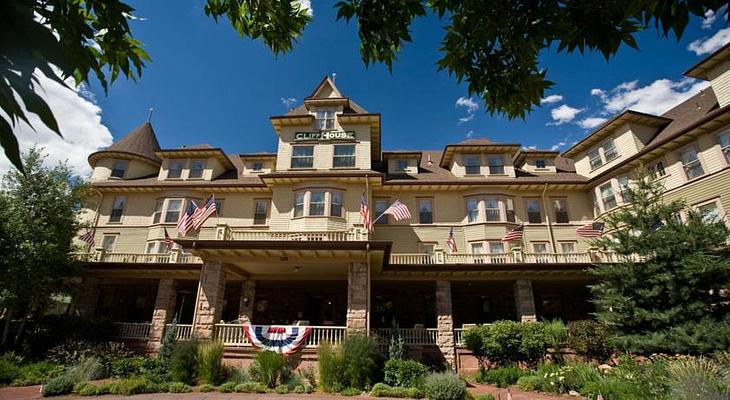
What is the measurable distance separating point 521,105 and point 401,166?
22752 millimetres

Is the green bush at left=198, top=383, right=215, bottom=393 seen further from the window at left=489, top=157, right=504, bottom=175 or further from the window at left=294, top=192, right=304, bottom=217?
the window at left=489, top=157, right=504, bottom=175

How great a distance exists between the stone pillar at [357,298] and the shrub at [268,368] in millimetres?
2951

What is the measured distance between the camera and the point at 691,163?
742 inches

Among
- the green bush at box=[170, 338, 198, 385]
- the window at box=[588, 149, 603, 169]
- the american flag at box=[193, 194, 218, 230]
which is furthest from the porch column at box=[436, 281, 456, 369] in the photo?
the window at box=[588, 149, 603, 169]

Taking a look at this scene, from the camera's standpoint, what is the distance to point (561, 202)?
2473 centimetres

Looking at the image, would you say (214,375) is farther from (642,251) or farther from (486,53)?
(642,251)

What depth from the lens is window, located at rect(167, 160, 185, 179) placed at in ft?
87.3

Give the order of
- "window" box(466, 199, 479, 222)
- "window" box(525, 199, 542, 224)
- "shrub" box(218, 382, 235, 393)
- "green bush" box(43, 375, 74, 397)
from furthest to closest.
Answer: "window" box(525, 199, 542, 224) < "window" box(466, 199, 479, 222) < "shrub" box(218, 382, 235, 393) < "green bush" box(43, 375, 74, 397)

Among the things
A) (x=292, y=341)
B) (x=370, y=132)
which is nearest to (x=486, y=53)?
(x=292, y=341)

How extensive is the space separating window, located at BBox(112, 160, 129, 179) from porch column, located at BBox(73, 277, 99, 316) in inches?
369

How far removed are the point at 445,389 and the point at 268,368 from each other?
6.21 meters

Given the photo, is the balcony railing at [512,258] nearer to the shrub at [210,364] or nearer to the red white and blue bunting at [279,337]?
the red white and blue bunting at [279,337]

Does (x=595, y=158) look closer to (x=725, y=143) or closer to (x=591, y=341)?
(x=725, y=143)

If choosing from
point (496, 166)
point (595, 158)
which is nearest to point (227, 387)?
point (496, 166)
